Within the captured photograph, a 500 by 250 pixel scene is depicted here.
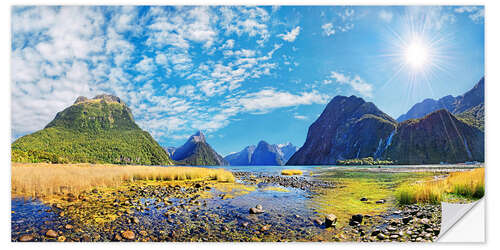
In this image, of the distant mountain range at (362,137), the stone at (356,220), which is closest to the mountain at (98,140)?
the stone at (356,220)

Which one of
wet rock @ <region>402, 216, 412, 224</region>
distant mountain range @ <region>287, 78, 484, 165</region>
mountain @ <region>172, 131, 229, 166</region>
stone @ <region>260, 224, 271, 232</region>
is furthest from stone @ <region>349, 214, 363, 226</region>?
mountain @ <region>172, 131, 229, 166</region>

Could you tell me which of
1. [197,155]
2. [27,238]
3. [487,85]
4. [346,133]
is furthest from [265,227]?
[197,155]

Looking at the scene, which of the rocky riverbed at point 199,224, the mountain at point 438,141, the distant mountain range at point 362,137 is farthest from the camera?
the distant mountain range at point 362,137

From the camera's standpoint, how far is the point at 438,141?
1185 inches

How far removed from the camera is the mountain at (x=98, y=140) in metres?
40.0

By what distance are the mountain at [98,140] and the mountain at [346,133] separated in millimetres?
95549

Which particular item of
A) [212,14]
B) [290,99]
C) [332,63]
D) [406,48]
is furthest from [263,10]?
[406,48]

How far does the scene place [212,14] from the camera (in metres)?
7.95

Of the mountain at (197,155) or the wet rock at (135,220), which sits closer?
the wet rock at (135,220)

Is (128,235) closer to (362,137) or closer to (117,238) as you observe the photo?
(117,238)

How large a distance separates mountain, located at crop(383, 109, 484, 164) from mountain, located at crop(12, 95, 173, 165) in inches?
1328

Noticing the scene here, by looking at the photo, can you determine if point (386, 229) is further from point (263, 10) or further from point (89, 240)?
point (263, 10)

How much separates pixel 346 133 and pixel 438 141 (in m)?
113

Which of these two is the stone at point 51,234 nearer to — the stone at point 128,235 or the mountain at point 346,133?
the stone at point 128,235
